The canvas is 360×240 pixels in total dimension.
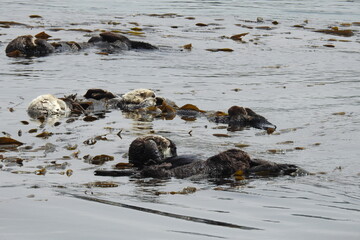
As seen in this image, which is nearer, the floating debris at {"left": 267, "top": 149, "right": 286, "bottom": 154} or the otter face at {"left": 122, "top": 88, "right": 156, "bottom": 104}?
the floating debris at {"left": 267, "top": 149, "right": 286, "bottom": 154}

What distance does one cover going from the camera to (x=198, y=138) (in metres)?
7.02

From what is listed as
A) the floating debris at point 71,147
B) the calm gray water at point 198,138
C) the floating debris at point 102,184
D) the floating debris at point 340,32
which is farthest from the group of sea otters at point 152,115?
the floating debris at point 340,32

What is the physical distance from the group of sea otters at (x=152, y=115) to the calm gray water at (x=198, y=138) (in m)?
0.19

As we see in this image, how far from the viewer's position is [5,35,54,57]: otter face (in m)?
12.3

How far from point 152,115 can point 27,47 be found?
5048mm

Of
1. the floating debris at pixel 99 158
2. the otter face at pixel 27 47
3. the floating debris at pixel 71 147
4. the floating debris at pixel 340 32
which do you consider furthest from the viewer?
the floating debris at pixel 340 32

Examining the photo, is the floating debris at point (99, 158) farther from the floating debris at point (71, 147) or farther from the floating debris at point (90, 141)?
the floating debris at point (90, 141)

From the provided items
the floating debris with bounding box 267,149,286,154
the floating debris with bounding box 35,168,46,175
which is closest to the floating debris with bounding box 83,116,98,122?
the floating debris with bounding box 267,149,286,154

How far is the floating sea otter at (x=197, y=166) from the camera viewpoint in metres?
5.55

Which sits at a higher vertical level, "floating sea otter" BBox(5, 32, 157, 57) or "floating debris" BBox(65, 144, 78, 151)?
"floating sea otter" BBox(5, 32, 157, 57)

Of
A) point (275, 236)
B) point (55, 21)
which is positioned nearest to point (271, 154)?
point (275, 236)

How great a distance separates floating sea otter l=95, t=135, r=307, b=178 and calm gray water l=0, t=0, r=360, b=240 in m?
0.17

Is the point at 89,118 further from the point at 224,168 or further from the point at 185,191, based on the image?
the point at 185,191

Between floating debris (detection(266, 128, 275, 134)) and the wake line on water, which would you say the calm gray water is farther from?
floating debris (detection(266, 128, 275, 134))
